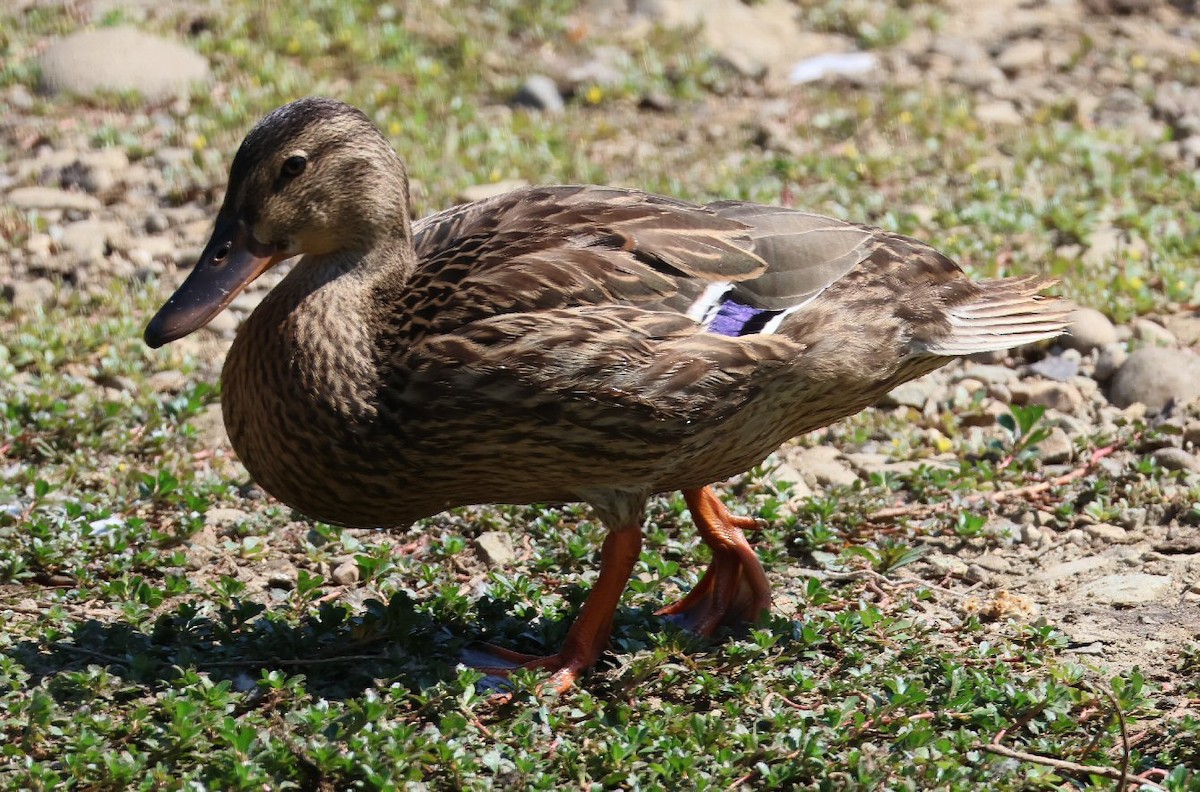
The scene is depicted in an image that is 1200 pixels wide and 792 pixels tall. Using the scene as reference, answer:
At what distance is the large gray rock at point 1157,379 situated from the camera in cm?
594

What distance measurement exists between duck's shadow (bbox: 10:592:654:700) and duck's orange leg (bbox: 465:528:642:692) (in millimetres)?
137

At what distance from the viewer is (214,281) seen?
14.4 ft

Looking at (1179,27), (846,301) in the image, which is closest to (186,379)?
(846,301)

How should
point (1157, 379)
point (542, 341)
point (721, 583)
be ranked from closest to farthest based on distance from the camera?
point (542, 341) → point (721, 583) → point (1157, 379)

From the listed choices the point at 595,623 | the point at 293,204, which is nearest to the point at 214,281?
the point at 293,204

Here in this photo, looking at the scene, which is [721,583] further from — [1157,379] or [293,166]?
[1157,379]

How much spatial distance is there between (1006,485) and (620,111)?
3919 millimetres

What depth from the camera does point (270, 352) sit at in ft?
14.4

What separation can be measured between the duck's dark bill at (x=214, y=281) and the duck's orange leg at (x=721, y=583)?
1.47 meters

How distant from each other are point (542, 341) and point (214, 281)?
99 cm

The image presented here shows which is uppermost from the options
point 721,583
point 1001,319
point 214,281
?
point 214,281

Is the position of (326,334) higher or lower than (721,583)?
higher

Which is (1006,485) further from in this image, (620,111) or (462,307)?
(620,111)

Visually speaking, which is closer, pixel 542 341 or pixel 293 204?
pixel 542 341
